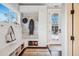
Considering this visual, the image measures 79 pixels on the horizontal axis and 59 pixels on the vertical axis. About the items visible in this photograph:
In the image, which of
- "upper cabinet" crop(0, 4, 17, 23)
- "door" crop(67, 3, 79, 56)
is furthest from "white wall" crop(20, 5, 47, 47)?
"door" crop(67, 3, 79, 56)

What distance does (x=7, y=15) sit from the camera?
216 cm

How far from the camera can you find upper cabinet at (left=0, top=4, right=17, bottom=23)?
203 cm

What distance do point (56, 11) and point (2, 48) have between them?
1257 mm

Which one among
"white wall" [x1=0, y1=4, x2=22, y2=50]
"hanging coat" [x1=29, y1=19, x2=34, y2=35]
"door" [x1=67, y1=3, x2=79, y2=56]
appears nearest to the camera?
"white wall" [x1=0, y1=4, x2=22, y2=50]

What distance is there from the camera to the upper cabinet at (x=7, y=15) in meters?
2.03

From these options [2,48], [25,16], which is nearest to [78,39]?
[25,16]

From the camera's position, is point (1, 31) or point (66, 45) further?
point (66, 45)

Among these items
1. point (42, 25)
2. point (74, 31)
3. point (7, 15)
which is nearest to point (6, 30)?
point (7, 15)

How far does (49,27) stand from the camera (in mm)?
2520

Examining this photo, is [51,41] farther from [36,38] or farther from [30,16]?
[30,16]

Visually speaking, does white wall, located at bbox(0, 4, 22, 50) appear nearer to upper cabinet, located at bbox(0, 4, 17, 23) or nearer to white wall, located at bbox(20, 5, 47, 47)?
upper cabinet, located at bbox(0, 4, 17, 23)

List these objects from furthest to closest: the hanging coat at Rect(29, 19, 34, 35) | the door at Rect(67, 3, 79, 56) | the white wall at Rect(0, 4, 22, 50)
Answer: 1. the hanging coat at Rect(29, 19, 34, 35)
2. the door at Rect(67, 3, 79, 56)
3. the white wall at Rect(0, 4, 22, 50)

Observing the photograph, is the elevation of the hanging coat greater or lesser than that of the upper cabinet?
lesser

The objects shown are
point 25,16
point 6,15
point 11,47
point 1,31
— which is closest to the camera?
point 1,31
